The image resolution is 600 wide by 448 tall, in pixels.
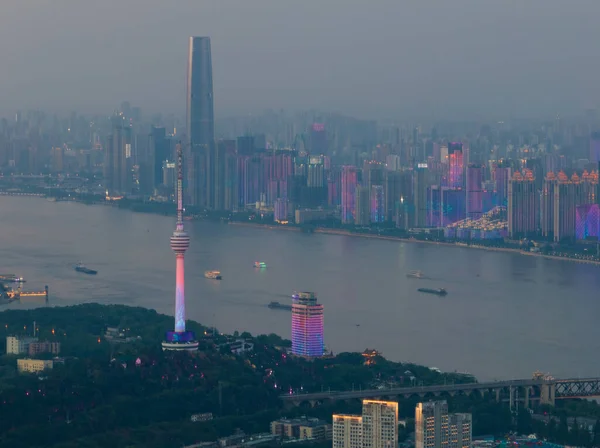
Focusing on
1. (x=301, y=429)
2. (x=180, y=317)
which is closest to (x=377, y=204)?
(x=180, y=317)

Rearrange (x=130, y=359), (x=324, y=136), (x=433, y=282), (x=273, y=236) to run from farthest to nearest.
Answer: (x=324, y=136), (x=273, y=236), (x=433, y=282), (x=130, y=359)

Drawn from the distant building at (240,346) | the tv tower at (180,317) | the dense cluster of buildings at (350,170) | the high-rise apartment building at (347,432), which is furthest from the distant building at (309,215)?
the high-rise apartment building at (347,432)

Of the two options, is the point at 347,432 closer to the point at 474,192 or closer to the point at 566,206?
the point at 566,206

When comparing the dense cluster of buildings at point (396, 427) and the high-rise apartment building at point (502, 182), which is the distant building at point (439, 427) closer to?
the dense cluster of buildings at point (396, 427)

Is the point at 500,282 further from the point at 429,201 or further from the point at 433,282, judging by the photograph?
the point at 429,201

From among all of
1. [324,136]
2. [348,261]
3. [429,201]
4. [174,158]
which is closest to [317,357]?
[348,261]

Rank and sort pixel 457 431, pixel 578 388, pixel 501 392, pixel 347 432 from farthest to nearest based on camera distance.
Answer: pixel 578 388, pixel 501 392, pixel 347 432, pixel 457 431
